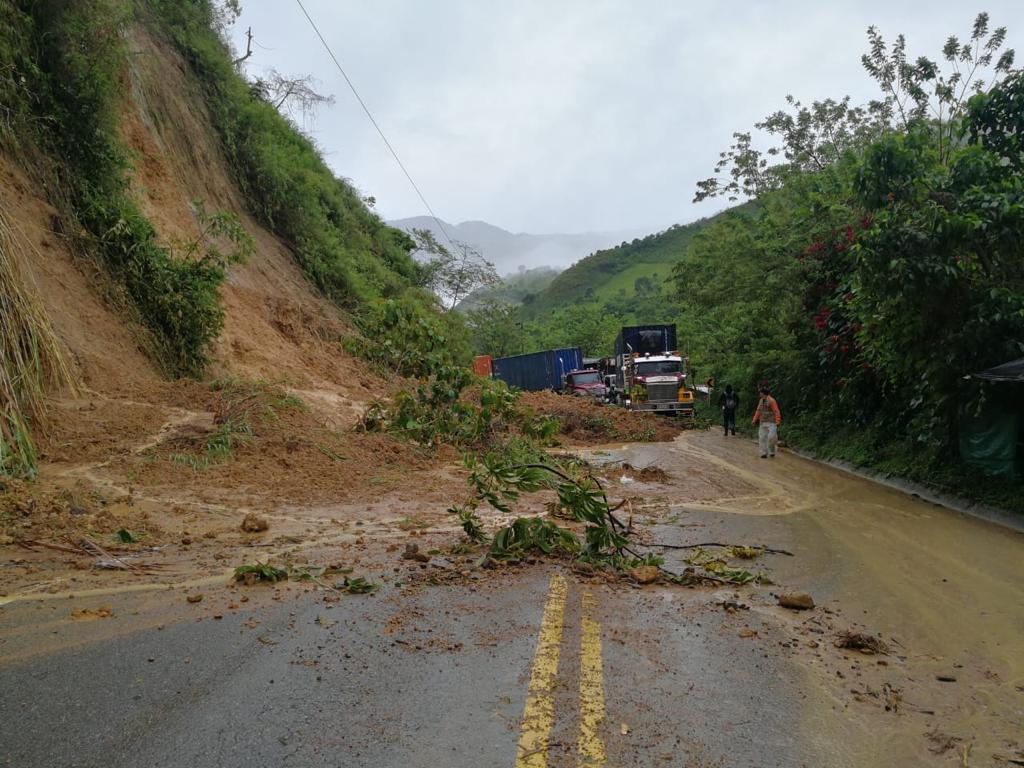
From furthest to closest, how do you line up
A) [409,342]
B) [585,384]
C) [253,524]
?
[585,384] → [409,342] → [253,524]

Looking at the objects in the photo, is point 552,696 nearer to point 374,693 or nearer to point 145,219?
point 374,693

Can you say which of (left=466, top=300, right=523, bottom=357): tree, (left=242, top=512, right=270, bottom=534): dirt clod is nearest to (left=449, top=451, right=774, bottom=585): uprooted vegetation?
(left=242, top=512, right=270, bottom=534): dirt clod

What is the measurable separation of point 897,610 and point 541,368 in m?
36.9

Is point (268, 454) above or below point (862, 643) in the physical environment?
above

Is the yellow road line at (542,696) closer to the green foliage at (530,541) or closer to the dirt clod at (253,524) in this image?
the green foliage at (530,541)

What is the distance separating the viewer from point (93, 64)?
14.5 meters

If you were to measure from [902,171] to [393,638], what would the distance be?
10800mm

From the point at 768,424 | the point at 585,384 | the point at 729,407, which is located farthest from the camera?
the point at 585,384

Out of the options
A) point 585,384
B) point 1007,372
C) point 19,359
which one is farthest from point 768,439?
point 585,384

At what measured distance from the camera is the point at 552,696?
13.3 ft

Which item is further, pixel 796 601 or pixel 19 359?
pixel 19 359

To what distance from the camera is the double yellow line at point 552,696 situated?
3459 mm

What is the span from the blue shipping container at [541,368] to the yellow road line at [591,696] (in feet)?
118

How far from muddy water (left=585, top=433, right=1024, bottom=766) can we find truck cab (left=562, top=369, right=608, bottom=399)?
2251 centimetres
